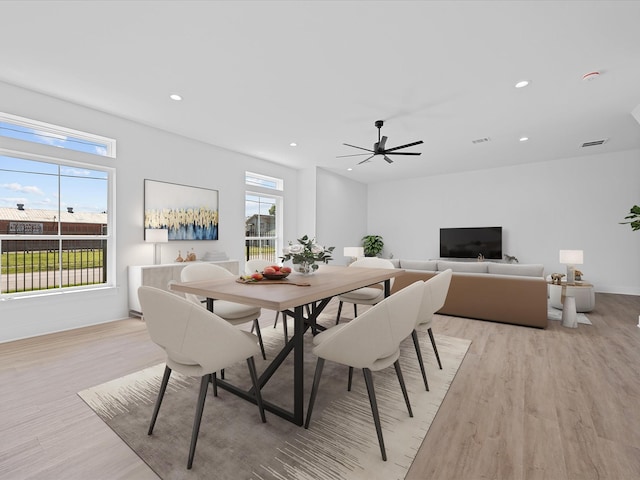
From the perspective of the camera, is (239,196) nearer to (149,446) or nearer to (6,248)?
(6,248)

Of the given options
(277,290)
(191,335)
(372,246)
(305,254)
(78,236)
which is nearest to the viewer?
(191,335)

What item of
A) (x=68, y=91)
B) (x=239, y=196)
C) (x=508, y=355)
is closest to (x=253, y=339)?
(x=508, y=355)

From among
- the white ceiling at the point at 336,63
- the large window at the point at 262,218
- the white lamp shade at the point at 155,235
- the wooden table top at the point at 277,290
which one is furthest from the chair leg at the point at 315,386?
the large window at the point at 262,218

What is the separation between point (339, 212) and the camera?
25.2 feet

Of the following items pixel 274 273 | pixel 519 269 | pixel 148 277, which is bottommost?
pixel 148 277

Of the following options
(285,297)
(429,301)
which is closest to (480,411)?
(429,301)

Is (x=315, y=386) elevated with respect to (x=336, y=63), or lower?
lower

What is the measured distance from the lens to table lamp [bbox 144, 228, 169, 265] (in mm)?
4125

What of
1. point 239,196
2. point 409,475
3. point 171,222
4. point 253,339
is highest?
point 239,196

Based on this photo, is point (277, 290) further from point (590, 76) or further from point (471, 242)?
point (471, 242)

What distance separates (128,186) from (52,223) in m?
0.95

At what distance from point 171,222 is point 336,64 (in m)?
3.36

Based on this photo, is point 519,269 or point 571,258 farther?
point 571,258

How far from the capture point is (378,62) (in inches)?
109
